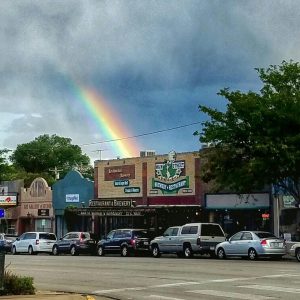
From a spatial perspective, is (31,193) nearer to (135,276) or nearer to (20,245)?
(20,245)

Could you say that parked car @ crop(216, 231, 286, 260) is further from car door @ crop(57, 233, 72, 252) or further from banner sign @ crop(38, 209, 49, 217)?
banner sign @ crop(38, 209, 49, 217)

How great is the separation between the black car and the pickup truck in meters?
1.41

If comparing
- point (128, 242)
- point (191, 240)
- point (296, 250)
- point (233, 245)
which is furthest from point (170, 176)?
point (296, 250)

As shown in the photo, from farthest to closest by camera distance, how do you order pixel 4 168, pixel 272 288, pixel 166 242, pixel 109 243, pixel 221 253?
1. pixel 4 168
2. pixel 109 243
3. pixel 166 242
4. pixel 221 253
5. pixel 272 288

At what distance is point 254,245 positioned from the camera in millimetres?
29828

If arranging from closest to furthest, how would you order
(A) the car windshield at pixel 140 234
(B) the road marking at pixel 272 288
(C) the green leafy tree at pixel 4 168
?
(B) the road marking at pixel 272 288
(A) the car windshield at pixel 140 234
(C) the green leafy tree at pixel 4 168

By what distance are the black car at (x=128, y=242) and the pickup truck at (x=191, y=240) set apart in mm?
1406

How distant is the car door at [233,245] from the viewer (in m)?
30.9

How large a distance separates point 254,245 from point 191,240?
189 inches

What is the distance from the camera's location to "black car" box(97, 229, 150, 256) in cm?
3694

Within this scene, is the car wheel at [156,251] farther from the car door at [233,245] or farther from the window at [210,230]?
the car door at [233,245]

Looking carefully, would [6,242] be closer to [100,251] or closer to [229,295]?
[100,251]

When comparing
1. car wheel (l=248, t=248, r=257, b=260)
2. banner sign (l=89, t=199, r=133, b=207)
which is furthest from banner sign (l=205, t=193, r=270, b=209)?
car wheel (l=248, t=248, r=257, b=260)

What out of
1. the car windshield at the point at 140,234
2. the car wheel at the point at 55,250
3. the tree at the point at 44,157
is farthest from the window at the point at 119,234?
the tree at the point at 44,157
